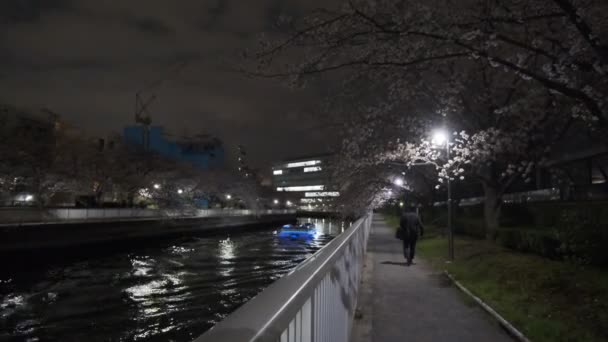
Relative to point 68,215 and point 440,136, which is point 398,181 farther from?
point 68,215

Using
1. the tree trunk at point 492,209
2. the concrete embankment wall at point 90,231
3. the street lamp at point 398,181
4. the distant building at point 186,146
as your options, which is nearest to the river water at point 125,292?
the concrete embankment wall at point 90,231

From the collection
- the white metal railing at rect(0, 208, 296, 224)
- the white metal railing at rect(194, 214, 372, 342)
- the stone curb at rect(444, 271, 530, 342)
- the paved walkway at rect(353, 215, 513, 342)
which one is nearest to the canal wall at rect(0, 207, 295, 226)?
the white metal railing at rect(0, 208, 296, 224)

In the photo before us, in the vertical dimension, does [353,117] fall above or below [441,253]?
above

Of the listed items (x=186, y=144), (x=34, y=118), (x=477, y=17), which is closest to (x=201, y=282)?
(x=477, y=17)

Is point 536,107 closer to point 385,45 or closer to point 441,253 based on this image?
point 441,253

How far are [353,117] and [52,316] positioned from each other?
14.6m

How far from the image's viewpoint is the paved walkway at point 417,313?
20.0 ft

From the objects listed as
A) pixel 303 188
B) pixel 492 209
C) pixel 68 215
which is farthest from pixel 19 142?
pixel 303 188

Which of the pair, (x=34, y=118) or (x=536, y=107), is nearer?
(x=536, y=107)

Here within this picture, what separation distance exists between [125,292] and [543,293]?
46.6ft

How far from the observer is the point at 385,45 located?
6.73 meters

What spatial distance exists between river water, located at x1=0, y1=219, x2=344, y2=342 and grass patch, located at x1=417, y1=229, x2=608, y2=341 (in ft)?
23.7

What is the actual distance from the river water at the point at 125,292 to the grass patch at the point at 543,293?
23.7ft

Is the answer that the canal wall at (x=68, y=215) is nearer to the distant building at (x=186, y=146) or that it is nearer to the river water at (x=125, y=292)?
the river water at (x=125, y=292)
